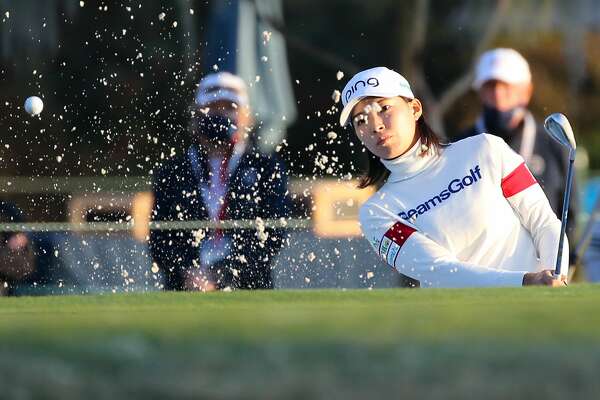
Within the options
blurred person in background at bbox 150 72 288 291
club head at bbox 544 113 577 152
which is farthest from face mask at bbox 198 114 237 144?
club head at bbox 544 113 577 152

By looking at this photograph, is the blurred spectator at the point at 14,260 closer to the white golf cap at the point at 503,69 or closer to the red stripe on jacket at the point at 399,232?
the red stripe on jacket at the point at 399,232

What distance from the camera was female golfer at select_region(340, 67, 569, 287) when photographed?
4199mm

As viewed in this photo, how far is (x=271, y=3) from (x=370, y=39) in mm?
1848

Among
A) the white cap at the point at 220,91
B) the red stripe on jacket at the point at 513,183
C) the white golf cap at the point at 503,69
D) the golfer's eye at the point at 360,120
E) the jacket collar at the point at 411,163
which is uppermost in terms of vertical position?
the white golf cap at the point at 503,69

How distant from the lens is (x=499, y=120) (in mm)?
6516

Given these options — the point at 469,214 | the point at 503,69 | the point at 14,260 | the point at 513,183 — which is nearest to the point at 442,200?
the point at 469,214

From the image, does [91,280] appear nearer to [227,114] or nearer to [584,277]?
[227,114]

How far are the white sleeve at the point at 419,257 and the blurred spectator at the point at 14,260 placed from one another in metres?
2.11

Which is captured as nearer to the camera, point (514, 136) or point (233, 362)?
point (233, 362)

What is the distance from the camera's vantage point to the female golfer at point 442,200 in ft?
13.8

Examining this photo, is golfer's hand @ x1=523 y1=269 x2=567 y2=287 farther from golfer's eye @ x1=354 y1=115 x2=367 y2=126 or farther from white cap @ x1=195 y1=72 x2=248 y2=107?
white cap @ x1=195 y1=72 x2=248 y2=107

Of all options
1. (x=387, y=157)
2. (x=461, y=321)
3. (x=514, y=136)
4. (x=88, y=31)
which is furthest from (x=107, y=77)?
(x=461, y=321)

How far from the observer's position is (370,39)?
11.4 metres

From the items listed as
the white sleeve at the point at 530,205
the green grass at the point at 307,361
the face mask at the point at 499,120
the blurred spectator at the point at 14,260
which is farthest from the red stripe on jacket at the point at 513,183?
the blurred spectator at the point at 14,260
